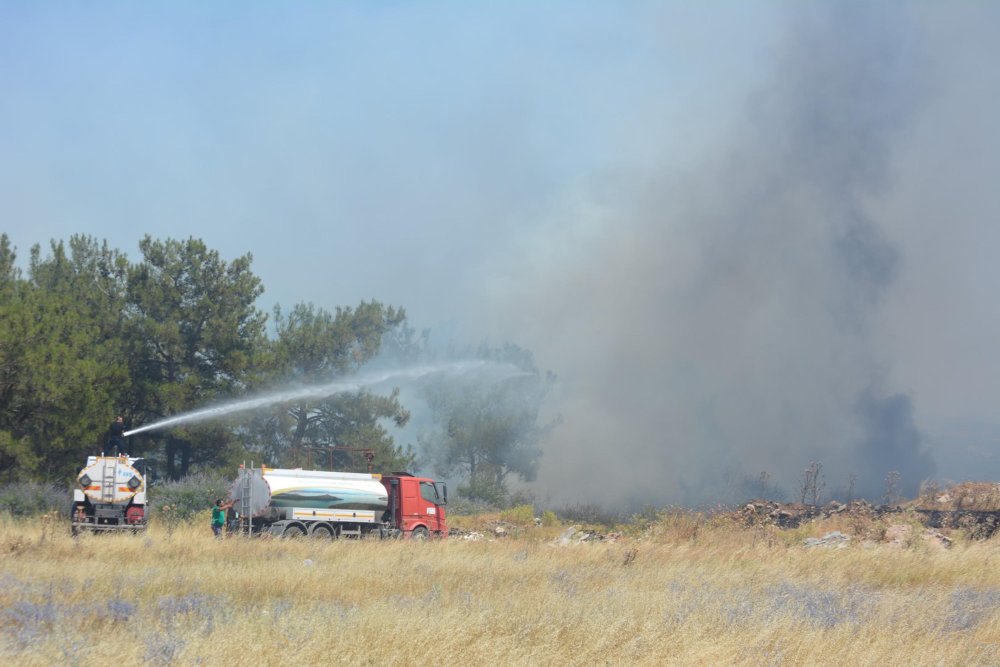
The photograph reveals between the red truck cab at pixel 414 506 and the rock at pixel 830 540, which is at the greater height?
the red truck cab at pixel 414 506

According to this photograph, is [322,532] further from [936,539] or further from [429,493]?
[936,539]

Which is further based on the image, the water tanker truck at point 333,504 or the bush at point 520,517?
the bush at point 520,517

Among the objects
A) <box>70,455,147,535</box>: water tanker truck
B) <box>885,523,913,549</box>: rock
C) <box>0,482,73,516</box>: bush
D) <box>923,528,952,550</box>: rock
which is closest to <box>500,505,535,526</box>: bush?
<box>70,455,147,535</box>: water tanker truck

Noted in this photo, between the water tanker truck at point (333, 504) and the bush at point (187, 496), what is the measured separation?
4957 mm

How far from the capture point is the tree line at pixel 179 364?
3222 centimetres

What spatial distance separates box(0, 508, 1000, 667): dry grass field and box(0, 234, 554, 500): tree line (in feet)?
42.4

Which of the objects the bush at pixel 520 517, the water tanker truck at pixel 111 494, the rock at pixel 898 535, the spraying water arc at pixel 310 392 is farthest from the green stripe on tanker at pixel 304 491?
the rock at pixel 898 535

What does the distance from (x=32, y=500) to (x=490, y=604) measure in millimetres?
21788

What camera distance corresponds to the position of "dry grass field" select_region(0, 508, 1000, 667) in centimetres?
879

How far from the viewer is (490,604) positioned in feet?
38.3

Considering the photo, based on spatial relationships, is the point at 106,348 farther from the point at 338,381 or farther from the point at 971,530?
the point at 971,530

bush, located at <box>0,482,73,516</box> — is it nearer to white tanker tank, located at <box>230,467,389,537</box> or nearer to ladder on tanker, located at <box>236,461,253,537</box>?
ladder on tanker, located at <box>236,461,253,537</box>

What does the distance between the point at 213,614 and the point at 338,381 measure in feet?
118

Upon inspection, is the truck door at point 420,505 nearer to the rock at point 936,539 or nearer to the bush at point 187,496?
the bush at point 187,496
